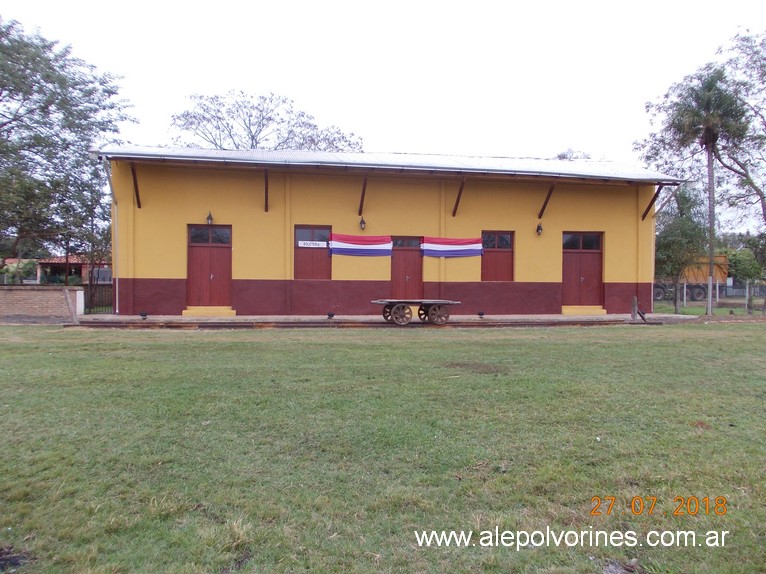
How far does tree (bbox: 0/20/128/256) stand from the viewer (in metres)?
16.5

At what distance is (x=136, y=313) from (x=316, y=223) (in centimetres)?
615

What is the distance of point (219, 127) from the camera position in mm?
28953

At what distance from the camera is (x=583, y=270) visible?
17625 millimetres

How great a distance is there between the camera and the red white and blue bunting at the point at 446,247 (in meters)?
16.4

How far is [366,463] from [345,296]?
1253cm

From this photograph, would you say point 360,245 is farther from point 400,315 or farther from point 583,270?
point 583,270

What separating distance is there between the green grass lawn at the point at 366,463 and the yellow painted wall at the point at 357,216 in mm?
8889

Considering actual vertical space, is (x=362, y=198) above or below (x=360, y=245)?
above

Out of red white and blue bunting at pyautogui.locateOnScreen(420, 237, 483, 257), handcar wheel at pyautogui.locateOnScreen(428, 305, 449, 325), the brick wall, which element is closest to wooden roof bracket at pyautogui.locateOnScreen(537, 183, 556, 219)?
red white and blue bunting at pyautogui.locateOnScreen(420, 237, 483, 257)

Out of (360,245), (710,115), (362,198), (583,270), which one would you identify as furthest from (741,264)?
(362,198)

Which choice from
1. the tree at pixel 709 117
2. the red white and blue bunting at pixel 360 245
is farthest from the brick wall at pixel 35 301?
the tree at pixel 709 117

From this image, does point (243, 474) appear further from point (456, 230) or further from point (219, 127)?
point (219, 127)

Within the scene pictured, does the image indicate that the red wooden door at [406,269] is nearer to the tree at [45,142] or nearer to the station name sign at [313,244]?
the station name sign at [313,244]

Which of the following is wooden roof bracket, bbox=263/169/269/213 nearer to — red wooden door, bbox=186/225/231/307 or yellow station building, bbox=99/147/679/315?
yellow station building, bbox=99/147/679/315
